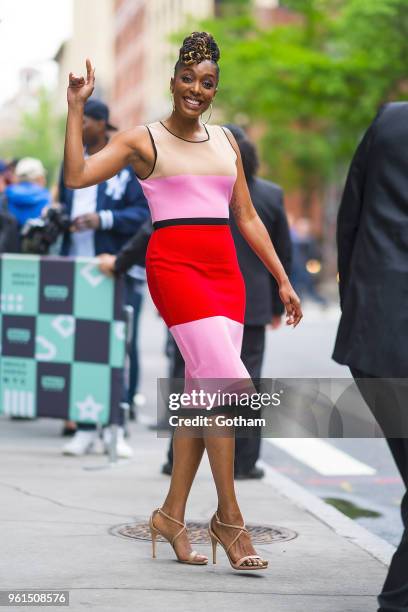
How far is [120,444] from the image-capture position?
8.28 m

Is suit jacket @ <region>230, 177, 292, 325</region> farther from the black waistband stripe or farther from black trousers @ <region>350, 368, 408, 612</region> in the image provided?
black trousers @ <region>350, 368, 408, 612</region>

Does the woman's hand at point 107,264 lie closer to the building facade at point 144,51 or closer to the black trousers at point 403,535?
the black trousers at point 403,535

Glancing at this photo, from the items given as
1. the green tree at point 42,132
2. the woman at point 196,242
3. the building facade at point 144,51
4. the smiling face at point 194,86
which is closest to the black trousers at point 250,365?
the woman at point 196,242

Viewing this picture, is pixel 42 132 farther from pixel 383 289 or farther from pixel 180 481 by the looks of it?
pixel 383 289

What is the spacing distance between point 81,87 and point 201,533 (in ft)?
7.17

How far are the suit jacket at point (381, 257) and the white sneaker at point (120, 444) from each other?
3.92 metres

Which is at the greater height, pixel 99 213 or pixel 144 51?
pixel 144 51

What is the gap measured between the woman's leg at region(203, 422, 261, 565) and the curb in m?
0.70

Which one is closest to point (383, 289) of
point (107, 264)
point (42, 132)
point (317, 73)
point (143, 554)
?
point (143, 554)

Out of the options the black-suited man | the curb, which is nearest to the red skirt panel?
the black-suited man

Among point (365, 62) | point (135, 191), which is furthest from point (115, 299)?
point (365, 62)

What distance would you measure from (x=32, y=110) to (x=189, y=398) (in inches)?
3272

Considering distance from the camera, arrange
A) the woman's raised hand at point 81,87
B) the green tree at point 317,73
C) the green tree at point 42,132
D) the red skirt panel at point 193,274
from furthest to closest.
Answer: the green tree at point 42,132 → the green tree at point 317,73 → the red skirt panel at point 193,274 → the woman's raised hand at point 81,87

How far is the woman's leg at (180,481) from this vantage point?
5.05 metres
